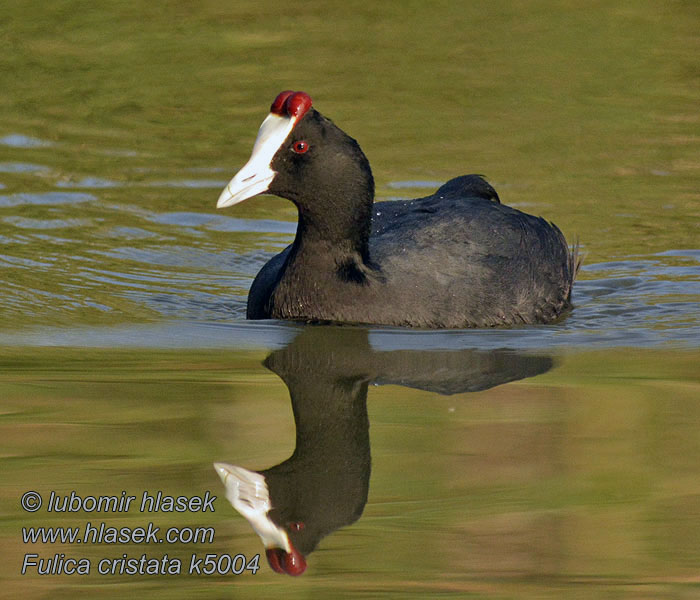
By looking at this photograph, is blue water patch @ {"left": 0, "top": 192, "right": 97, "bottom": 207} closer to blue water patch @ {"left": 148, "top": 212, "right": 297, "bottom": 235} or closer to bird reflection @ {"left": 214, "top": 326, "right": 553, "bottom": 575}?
blue water patch @ {"left": 148, "top": 212, "right": 297, "bottom": 235}

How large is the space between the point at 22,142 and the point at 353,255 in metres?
4.91

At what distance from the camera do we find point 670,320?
6863mm

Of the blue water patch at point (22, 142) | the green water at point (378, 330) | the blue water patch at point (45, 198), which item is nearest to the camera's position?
the green water at point (378, 330)

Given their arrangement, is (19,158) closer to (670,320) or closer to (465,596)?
(670,320)

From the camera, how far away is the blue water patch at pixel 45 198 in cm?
918

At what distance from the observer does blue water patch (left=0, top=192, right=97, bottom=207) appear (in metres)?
9.18

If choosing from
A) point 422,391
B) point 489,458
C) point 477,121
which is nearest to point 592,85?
point 477,121

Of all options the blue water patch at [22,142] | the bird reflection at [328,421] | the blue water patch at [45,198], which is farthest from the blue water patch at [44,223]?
the bird reflection at [328,421]

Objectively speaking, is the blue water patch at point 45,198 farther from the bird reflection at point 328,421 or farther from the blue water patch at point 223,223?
the bird reflection at point 328,421

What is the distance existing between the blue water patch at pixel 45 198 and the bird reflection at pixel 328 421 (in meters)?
3.54

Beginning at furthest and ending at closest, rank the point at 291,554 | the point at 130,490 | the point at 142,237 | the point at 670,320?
the point at 142,237 → the point at 670,320 → the point at 130,490 → the point at 291,554

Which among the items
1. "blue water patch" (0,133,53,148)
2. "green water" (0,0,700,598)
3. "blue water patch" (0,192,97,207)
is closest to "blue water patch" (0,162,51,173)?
"green water" (0,0,700,598)

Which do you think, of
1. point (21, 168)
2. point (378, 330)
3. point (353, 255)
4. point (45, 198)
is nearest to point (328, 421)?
point (378, 330)

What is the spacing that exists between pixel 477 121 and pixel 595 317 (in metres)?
4.31
